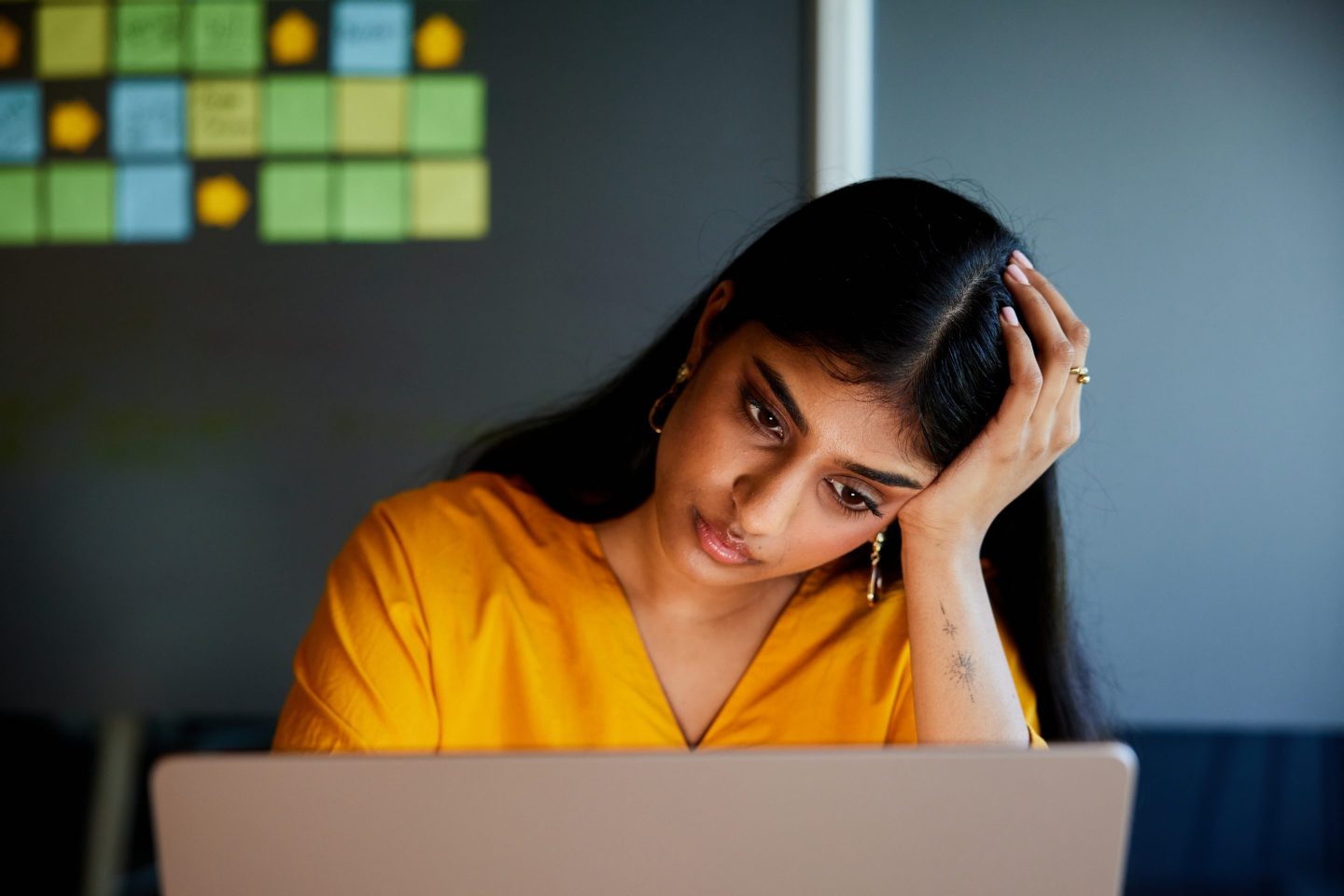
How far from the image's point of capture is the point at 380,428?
6.08 feet

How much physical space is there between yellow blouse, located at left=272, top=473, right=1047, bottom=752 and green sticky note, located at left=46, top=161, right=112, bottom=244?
924 millimetres

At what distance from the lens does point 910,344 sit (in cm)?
108

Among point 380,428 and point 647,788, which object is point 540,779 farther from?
point 380,428

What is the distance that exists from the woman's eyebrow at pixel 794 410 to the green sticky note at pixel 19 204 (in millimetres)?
1393

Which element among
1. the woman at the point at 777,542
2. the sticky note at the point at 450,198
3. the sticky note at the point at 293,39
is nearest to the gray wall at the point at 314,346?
the sticky note at the point at 450,198

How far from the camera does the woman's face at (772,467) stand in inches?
41.7

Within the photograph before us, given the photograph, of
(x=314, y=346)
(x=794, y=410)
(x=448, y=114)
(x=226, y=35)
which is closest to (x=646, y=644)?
(x=794, y=410)

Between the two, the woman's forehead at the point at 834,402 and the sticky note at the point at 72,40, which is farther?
the sticky note at the point at 72,40

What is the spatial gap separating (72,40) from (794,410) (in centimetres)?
148

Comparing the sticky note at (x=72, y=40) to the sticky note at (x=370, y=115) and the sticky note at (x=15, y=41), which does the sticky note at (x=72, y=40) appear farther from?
the sticky note at (x=370, y=115)

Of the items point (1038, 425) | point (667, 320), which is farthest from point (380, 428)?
point (1038, 425)

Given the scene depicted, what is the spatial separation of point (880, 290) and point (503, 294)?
2.90 feet

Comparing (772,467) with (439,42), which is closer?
(772,467)

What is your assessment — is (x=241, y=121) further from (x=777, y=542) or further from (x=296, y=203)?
(x=777, y=542)
